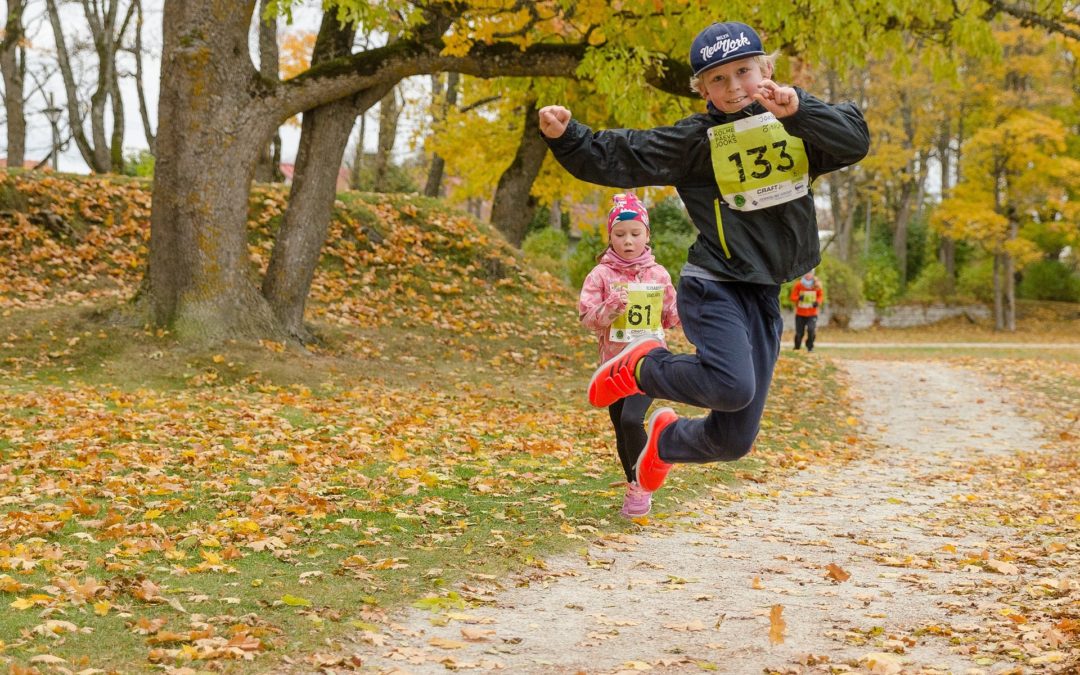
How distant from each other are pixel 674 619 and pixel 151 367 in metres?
8.77

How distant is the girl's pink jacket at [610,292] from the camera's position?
662 cm

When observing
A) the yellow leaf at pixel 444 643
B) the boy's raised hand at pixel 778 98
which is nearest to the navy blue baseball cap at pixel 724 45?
the boy's raised hand at pixel 778 98

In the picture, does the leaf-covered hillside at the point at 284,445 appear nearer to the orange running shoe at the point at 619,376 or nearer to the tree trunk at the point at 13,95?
the orange running shoe at the point at 619,376

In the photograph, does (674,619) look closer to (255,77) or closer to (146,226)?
(255,77)

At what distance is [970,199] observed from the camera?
114ft

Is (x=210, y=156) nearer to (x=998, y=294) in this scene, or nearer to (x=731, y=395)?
(x=731, y=395)

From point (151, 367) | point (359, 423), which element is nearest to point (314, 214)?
point (151, 367)

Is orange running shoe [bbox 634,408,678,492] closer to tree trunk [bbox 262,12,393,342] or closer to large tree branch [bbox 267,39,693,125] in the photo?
large tree branch [bbox 267,39,693,125]

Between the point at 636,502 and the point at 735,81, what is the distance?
3035mm

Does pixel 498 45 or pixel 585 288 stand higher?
pixel 498 45

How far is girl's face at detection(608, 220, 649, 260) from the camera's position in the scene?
6.73 meters

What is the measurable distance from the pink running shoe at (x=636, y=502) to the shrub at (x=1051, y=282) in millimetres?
35640

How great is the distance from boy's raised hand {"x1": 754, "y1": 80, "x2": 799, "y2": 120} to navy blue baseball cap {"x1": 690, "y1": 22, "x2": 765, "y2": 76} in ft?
0.90

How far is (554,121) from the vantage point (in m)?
5.10
